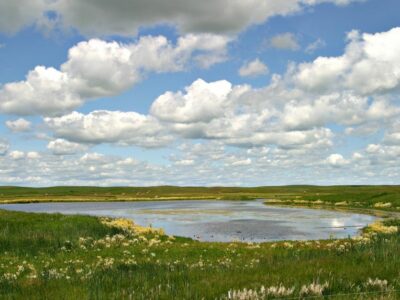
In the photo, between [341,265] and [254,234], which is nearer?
[341,265]

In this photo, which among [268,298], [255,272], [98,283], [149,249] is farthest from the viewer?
[149,249]

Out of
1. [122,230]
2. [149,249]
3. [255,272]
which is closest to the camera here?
[255,272]

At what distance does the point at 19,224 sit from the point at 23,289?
23.8 m

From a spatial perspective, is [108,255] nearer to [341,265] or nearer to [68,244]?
[68,244]

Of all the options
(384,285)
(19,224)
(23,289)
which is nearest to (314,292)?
(384,285)

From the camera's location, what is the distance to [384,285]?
7570 mm

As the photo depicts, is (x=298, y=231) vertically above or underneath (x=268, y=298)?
underneath

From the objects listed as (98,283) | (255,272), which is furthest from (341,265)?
(98,283)

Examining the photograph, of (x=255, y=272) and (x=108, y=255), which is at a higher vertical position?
(x=255, y=272)

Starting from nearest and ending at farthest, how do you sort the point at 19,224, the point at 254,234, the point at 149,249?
1. the point at 149,249
2. the point at 19,224
3. the point at 254,234

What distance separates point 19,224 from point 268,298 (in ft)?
91.4

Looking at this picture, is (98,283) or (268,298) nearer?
(268,298)

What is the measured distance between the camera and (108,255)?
23.4 m

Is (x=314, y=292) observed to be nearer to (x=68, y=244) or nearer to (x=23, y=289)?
(x=23, y=289)
